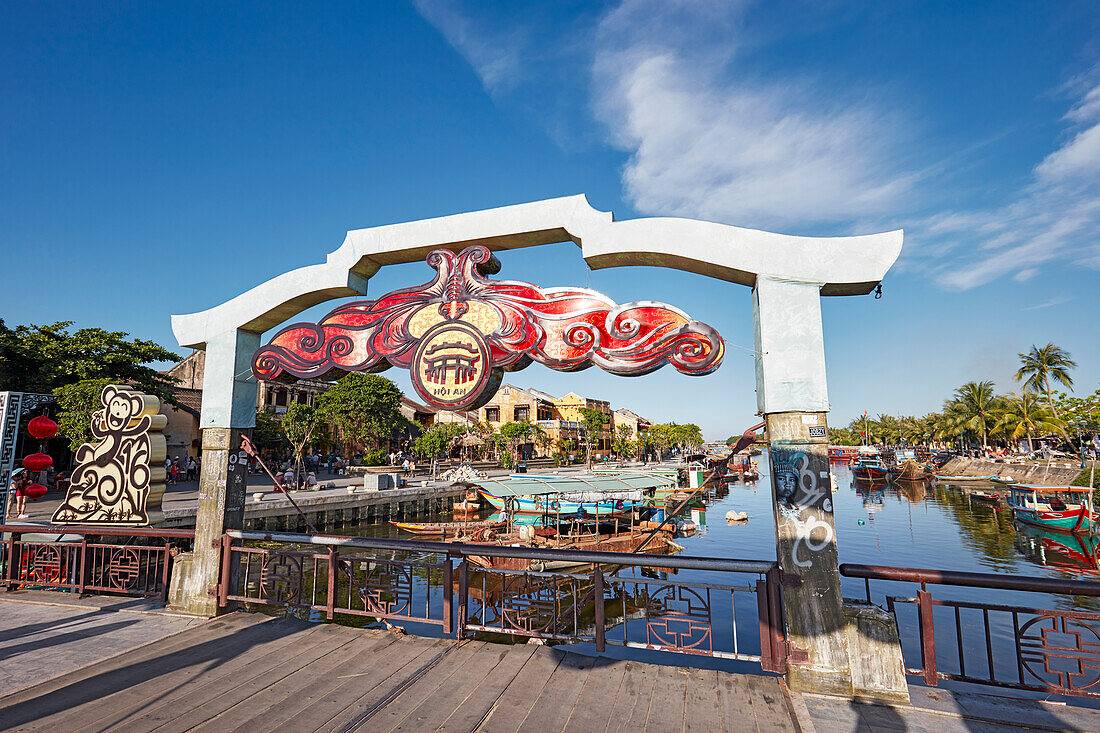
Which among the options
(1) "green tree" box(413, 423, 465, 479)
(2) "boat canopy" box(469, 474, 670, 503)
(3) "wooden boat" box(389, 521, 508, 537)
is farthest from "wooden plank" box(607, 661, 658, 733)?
(1) "green tree" box(413, 423, 465, 479)

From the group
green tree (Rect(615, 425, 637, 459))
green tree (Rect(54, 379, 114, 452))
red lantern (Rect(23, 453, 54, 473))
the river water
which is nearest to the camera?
red lantern (Rect(23, 453, 54, 473))

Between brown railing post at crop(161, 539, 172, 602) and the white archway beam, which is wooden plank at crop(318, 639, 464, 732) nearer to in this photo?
brown railing post at crop(161, 539, 172, 602)

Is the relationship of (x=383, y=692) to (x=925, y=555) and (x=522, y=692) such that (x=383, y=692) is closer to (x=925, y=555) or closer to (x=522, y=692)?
(x=522, y=692)

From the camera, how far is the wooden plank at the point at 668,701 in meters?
3.51

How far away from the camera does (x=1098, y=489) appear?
25.8m

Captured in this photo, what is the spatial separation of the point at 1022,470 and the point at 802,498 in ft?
170

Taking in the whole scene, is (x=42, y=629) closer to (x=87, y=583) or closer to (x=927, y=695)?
(x=87, y=583)

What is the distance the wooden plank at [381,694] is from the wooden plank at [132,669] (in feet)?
5.19

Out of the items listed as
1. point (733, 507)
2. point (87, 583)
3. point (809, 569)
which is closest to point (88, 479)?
point (87, 583)

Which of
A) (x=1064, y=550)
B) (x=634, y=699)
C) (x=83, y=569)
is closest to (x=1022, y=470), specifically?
(x=1064, y=550)

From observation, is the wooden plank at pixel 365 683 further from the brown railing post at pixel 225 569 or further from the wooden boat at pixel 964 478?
the wooden boat at pixel 964 478

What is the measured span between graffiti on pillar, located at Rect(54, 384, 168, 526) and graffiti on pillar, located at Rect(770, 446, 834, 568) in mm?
7532

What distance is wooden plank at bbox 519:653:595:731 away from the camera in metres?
3.55

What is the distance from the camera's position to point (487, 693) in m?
3.96
